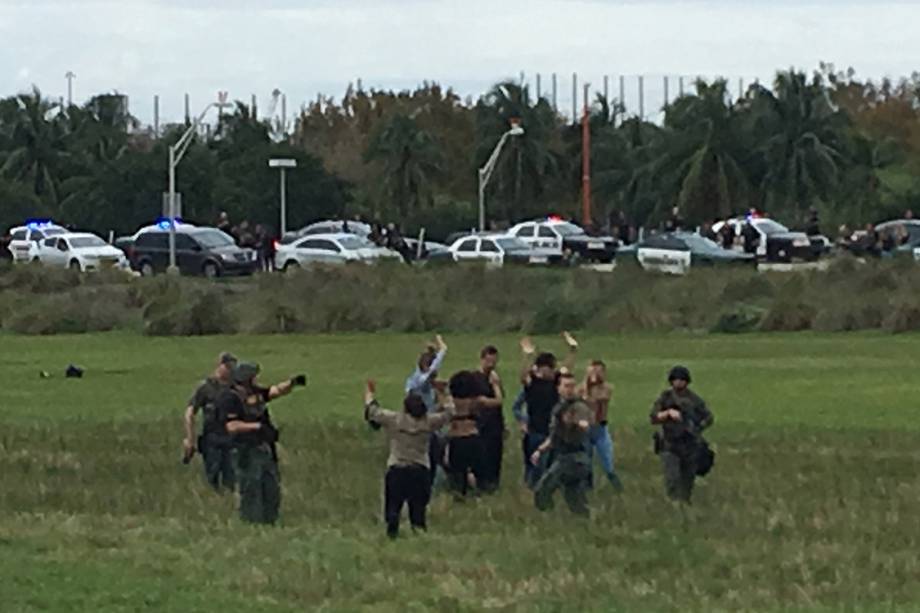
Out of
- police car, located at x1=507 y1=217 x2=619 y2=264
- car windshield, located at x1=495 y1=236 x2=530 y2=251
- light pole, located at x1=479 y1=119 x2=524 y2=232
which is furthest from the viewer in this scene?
light pole, located at x1=479 y1=119 x2=524 y2=232

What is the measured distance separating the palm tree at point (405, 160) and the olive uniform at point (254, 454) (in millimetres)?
76770

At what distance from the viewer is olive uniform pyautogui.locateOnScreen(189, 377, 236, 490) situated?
21.0 m

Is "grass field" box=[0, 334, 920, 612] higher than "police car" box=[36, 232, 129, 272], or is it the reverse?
"police car" box=[36, 232, 129, 272]

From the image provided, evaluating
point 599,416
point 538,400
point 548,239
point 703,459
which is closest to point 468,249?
point 548,239

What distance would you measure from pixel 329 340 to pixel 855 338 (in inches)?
465

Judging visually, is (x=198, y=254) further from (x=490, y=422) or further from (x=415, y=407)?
(x=415, y=407)

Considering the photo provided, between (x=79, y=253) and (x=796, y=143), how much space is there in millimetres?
29965

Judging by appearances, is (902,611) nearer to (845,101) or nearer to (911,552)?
(911,552)

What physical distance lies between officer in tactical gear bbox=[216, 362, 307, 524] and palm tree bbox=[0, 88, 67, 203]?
82.9 meters

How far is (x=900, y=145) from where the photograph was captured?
102 meters

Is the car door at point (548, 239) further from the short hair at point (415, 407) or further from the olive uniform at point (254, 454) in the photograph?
the short hair at point (415, 407)

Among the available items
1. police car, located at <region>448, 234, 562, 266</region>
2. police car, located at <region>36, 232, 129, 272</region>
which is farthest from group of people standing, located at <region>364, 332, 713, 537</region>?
police car, located at <region>36, 232, 129, 272</region>

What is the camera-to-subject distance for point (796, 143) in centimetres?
8694

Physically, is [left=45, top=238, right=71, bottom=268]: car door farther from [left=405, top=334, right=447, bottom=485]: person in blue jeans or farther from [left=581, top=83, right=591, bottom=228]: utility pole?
[left=405, top=334, right=447, bottom=485]: person in blue jeans
